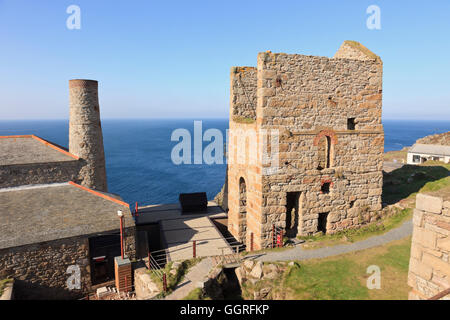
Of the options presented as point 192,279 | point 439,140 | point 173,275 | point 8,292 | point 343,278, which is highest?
point 439,140

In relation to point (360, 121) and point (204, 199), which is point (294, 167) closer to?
point (360, 121)

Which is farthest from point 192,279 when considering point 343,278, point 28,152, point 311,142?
point 28,152

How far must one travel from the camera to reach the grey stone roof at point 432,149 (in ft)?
133

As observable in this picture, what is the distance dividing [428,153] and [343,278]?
40357 millimetres

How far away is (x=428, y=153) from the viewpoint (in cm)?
4159

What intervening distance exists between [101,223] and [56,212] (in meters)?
2.37

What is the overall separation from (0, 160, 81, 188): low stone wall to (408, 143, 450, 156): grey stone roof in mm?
46002

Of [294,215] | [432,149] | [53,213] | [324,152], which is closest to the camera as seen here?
[53,213]

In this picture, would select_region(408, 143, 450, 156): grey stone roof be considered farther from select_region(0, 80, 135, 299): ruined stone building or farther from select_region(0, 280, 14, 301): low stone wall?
select_region(0, 280, 14, 301): low stone wall

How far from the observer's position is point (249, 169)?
14.4 meters

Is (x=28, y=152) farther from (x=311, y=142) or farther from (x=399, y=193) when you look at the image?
(x=399, y=193)

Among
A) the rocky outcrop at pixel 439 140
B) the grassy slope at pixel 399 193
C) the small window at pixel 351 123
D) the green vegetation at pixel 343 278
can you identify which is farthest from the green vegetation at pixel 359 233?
the rocky outcrop at pixel 439 140

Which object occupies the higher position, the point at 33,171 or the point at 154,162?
the point at 33,171

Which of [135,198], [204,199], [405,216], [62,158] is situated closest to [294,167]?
[405,216]
